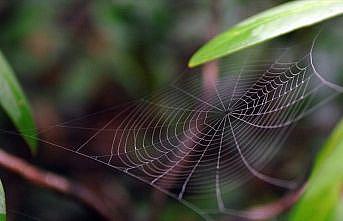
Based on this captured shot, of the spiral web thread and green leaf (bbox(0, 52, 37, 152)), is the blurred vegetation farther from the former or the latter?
green leaf (bbox(0, 52, 37, 152))

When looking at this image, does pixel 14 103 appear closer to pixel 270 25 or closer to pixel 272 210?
pixel 270 25

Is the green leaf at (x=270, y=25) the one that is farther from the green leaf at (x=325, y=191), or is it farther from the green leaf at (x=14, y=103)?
the green leaf at (x=14, y=103)

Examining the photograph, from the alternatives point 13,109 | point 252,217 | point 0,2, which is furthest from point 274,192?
point 13,109

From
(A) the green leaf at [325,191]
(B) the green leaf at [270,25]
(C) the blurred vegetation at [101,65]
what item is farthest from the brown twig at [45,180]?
(C) the blurred vegetation at [101,65]

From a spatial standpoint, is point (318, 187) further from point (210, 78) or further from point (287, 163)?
point (287, 163)

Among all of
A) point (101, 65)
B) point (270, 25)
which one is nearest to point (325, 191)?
point (270, 25)

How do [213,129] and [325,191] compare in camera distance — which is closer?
[325,191]
